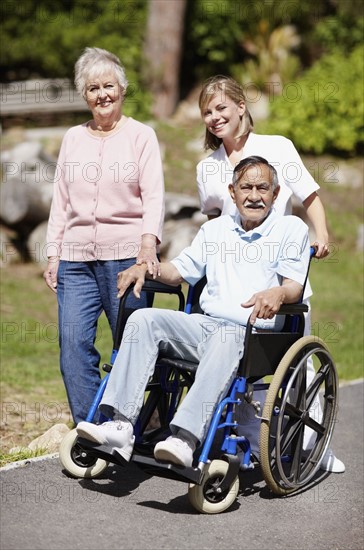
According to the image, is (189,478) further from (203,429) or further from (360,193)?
(360,193)

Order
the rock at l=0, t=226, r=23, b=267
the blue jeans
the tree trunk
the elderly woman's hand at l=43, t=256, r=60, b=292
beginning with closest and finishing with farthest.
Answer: the blue jeans, the elderly woman's hand at l=43, t=256, r=60, b=292, the rock at l=0, t=226, r=23, b=267, the tree trunk

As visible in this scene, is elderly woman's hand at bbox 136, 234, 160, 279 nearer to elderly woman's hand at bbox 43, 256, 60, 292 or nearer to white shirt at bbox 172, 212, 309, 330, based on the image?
white shirt at bbox 172, 212, 309, 330

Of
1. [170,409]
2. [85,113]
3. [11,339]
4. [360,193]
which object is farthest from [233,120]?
[85,113]

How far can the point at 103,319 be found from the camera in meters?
8.30

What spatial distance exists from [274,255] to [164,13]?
10.4 m

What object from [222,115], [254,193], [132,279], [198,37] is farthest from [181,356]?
[198,37]

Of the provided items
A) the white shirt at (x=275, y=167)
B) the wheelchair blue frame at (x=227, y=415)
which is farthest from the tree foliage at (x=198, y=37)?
the wheelchair blue frame at (x=227, y=415)

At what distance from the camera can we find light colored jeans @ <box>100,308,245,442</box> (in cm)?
381

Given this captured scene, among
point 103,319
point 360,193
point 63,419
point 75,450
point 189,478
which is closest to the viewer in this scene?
point 189,478

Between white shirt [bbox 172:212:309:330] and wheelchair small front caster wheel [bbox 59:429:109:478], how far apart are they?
79cm

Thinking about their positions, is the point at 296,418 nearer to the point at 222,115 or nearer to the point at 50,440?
the point at 50,440

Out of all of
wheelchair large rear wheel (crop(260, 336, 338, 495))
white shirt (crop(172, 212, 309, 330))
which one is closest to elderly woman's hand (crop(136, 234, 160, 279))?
white shirt (crop(172, 212, 309, 330))

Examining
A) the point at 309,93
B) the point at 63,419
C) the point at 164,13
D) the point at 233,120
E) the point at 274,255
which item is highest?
the point at 164,13

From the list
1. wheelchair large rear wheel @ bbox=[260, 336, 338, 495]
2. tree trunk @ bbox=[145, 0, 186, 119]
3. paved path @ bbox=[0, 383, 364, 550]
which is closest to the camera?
paved path @ bbox=[0, 383, 364, 550]
